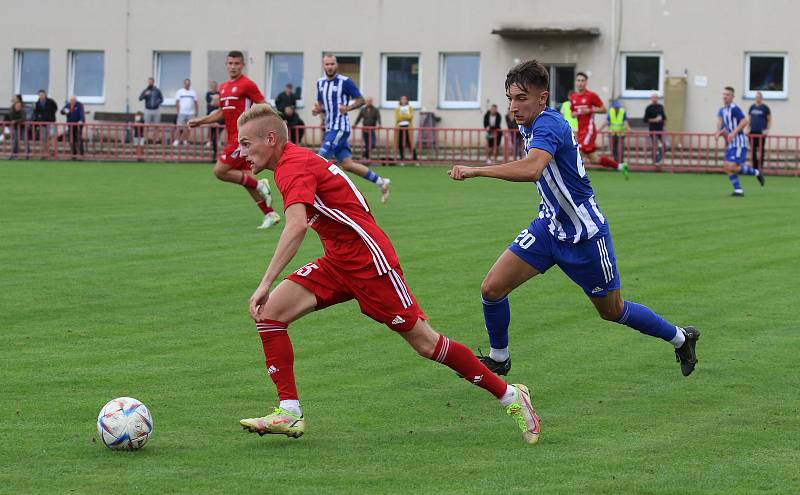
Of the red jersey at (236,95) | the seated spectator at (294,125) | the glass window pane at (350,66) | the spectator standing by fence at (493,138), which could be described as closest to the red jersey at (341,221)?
the red jersey at (236,95)

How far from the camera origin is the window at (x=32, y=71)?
41469mm

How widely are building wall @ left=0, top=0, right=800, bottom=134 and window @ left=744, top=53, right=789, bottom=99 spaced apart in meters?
0.29

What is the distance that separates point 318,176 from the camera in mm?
6703

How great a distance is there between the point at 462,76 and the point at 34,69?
1322 centimetres

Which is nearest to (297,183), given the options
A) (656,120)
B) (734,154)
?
(734,154)

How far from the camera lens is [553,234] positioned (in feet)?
26.1

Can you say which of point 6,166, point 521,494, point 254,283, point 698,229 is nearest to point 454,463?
point 521,494

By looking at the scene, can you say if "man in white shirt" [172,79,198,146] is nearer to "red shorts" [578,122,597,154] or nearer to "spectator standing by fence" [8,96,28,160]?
"spectator standing by fence" [8,96,28,160]

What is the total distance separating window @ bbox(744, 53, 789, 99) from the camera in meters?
36.0

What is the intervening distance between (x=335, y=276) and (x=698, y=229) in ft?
35.8

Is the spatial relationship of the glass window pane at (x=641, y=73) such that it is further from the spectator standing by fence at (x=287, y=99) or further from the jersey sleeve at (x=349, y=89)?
the jersey sleeve at (x=349, y=89)

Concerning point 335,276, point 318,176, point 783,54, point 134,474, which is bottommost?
point 134,474

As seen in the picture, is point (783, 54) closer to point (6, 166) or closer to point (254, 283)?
point (6, 166)

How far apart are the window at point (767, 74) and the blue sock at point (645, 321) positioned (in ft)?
95.4
